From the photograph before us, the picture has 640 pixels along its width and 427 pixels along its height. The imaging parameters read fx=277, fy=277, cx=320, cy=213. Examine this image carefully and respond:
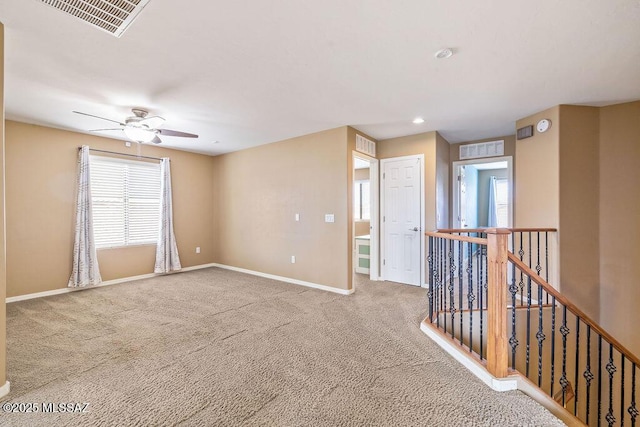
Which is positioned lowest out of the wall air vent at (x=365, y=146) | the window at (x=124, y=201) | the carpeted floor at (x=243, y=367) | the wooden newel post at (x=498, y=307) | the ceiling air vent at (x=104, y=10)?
the carpeted floor at (x=243, y=367)

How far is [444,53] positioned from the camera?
2225mm

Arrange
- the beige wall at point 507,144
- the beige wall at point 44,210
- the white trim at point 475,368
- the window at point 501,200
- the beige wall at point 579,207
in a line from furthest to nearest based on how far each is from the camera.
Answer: the window at point 501,200 < the beige wall at point 507,144 < the beige wall at point 44,210 < the beige wall at point 579,207 < the white trim at point 475,368

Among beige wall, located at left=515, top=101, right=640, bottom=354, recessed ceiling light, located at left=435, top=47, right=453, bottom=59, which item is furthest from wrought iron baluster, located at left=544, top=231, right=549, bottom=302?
recessed ceiling light, located at left=435, top=47, right=453, bottom=59

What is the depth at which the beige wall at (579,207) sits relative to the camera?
3.49 m

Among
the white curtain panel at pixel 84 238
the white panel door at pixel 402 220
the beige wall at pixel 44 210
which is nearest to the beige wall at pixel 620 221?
the white panel door at pixel 402 220

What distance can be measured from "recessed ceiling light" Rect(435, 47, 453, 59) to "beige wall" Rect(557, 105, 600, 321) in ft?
7.60

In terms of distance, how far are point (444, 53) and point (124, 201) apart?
548 cm

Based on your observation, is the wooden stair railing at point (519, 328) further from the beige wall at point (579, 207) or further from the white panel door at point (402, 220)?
the white panel door at point (402, 220)

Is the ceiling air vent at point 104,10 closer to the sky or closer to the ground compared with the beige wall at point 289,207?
closer to the sky

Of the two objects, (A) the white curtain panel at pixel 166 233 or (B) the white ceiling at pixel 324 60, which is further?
(A) the white curtain panel at pixel 166 233

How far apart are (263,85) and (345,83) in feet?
2.74

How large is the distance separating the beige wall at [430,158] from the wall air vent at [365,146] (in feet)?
0.70

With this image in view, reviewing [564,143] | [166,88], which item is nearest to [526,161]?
[564,143]

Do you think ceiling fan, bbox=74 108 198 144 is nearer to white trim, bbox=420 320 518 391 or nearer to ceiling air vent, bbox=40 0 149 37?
ceiling air vent, bbox=40 0 149 37
